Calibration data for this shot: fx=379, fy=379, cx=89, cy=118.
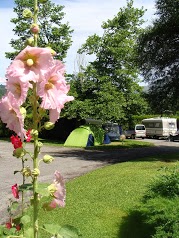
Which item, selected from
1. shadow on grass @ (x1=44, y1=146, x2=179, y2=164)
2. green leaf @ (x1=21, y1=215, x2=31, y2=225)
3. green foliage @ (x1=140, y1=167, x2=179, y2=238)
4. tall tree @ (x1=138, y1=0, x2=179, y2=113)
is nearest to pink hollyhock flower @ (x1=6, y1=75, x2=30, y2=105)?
green leaf @ (x1=21, y1=215, x2=31, y2=225)

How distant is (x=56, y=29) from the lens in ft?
97.7

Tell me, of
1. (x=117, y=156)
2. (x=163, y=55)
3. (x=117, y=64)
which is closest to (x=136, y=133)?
(x=117, y=64)

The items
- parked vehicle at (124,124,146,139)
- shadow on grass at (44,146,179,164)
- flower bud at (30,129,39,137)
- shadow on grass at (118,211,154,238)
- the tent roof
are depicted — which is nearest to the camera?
flower bud at (30,129,39,137)

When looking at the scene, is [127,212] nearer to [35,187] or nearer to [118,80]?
[35,187]

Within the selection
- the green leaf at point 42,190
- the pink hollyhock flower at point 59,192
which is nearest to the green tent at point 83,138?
the pink hollyhock flower at point 59,192

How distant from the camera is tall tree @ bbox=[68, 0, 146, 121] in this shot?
25766 millimetres

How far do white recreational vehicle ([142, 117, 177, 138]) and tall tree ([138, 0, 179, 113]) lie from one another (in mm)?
19267

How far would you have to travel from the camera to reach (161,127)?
38.9 metres

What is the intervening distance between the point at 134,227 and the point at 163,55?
1310cm

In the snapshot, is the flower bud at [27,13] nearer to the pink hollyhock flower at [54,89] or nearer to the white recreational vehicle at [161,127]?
the pink hollyhock flower at [54,89]

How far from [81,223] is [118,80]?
20.2 metres

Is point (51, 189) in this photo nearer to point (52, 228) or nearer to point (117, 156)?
point (52, 228)

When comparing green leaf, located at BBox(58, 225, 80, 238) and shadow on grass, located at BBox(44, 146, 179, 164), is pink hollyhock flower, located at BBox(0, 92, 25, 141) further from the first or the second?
shadow on grass, located at BBox(44, 146, 179, 164)

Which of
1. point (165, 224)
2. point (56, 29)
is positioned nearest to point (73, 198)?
point (165, 224)
